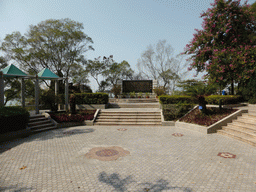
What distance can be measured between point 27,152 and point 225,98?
15028 mm

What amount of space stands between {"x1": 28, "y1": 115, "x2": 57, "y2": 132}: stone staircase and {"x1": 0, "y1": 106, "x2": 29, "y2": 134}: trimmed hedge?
0.81 m

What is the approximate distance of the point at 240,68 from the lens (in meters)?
15.2

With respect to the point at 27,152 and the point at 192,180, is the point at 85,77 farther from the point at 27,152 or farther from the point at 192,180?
the point at 192,180

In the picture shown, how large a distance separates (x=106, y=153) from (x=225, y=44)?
59.1ft

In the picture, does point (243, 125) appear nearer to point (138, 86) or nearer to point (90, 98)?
point (90, 98)

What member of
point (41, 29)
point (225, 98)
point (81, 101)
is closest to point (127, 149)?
point (81, 101)

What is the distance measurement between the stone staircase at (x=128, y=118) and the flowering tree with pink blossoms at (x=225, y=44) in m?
9.29

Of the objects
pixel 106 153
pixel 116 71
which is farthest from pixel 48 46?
pixel 106 153

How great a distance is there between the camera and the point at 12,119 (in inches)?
314

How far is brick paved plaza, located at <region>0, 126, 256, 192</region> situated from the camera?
142 inches

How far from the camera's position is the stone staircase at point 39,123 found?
946cm

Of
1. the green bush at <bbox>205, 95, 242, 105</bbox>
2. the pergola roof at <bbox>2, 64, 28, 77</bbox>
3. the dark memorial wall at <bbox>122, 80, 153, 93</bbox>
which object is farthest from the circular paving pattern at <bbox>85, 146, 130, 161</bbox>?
the dark memorial wall at <bbox>122, 80, 153, 93</bbox>

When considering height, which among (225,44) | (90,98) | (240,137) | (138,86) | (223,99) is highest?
(225,44)

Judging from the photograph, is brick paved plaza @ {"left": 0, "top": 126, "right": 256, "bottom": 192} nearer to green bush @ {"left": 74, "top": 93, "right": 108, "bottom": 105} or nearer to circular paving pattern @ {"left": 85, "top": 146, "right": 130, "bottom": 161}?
circular paving pattern @ {"left": 85, "top": 146, "right": 130, "bottom": 161}
